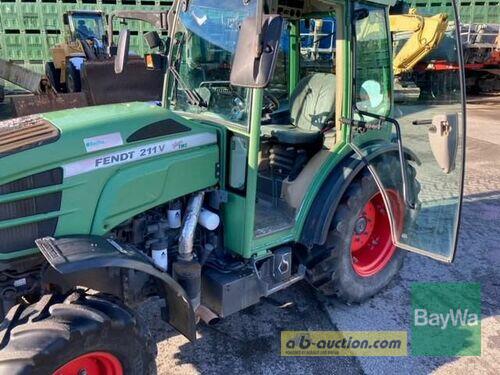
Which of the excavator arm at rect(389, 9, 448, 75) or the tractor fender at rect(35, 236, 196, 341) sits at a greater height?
the excavator arm at rect(389, 9, 448, 75)

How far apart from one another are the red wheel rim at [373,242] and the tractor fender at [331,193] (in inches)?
20.3

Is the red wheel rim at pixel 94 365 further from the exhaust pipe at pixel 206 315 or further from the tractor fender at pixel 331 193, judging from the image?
the tractor fender at pixel 331 193

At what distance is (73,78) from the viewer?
1049 centimetres

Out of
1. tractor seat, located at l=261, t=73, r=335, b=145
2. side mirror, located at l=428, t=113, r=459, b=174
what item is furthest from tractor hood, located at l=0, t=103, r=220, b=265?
side mirror, located at l=428, t=113, r=459, b=174

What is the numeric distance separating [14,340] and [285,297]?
6.95 feet

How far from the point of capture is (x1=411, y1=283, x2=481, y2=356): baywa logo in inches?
125

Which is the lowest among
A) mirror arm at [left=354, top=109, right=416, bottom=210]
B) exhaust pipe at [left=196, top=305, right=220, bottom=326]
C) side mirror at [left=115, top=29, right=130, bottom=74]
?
exhaust pipe at [left=196, top=305, right=220, bottom=326]

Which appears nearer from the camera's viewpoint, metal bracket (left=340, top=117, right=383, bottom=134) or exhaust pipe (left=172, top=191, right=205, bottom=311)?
exhaust pipe (left=172, top=191, right=205, bottom=311)

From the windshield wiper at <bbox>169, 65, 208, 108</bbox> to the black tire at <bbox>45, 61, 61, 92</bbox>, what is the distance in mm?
9245

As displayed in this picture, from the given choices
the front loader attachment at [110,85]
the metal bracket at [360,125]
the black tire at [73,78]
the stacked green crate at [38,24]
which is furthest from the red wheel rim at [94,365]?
the stacked green crate at [38,24]

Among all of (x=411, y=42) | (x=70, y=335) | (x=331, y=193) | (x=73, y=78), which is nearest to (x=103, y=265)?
(x=70, y=335)

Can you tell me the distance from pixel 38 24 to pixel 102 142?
1553 cm

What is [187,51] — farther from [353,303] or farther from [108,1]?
[108,1]

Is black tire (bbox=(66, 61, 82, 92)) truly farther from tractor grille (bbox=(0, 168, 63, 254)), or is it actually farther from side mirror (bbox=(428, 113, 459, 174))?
side mirror (bbox=(428, 113, 459, 174))
